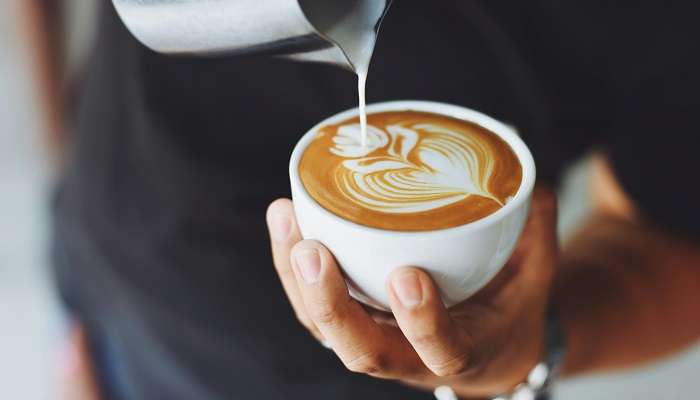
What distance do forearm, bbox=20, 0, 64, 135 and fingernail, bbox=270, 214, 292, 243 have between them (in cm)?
153

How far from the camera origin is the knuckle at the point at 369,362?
0.55 metres

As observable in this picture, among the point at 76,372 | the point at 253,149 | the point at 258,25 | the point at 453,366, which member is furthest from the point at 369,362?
the point at 76,372

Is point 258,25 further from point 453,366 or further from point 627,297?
point 627,297

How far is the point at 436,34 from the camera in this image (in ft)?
3.04

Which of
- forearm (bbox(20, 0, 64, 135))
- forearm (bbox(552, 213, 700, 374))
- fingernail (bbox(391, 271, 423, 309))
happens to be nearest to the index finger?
fingernail (bbox(391, 271, 423, 309))

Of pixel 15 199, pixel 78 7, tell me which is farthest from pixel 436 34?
pixel 78 7

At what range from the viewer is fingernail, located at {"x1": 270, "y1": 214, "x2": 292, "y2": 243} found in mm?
562

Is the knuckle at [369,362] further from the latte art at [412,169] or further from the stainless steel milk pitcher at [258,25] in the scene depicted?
the stainless steel milk pitcher at [258,25]

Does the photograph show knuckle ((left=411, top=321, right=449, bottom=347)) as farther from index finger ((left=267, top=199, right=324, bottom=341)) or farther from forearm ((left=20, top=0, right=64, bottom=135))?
forearm ((left=20, top=0, right=64, bottom=135))

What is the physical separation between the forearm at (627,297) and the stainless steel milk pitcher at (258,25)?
516mm

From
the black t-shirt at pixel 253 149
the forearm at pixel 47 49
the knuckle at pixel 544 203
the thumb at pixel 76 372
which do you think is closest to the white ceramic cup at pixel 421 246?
the knuckle at pixel 544 203

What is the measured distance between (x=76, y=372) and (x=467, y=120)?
0.72 m

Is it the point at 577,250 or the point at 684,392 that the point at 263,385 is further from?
the point at 684,392

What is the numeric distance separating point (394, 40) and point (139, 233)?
0.44 meters
